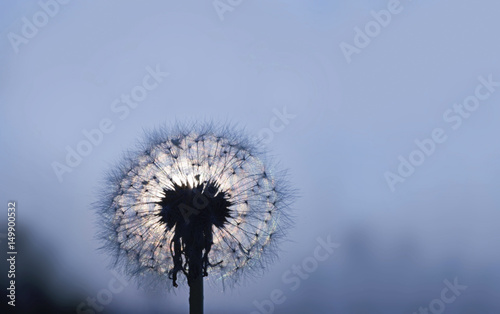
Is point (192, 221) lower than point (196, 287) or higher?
higher

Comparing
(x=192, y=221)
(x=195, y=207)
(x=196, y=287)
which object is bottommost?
(x=196, y=287)

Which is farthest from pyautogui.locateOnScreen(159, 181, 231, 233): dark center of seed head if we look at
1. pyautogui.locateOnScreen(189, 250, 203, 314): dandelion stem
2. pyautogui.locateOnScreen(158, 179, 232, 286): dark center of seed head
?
pyautogui.locateOnScreen(189, 250, 203, 314): dandelion stem

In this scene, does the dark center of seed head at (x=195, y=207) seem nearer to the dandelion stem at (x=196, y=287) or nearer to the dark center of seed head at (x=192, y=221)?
the dark center of seed head at (x=192, y=221)

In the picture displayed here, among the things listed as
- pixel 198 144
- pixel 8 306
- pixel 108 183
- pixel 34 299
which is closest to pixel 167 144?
pixel 198 144

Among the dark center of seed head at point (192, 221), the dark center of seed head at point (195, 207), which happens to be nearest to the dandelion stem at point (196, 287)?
the dark center of seed head at point (192, 221)

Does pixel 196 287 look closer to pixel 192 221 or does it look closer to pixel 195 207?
pixel 192 221

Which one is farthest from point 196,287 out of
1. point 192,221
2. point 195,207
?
point 195,207

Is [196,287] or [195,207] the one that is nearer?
[196,287]
